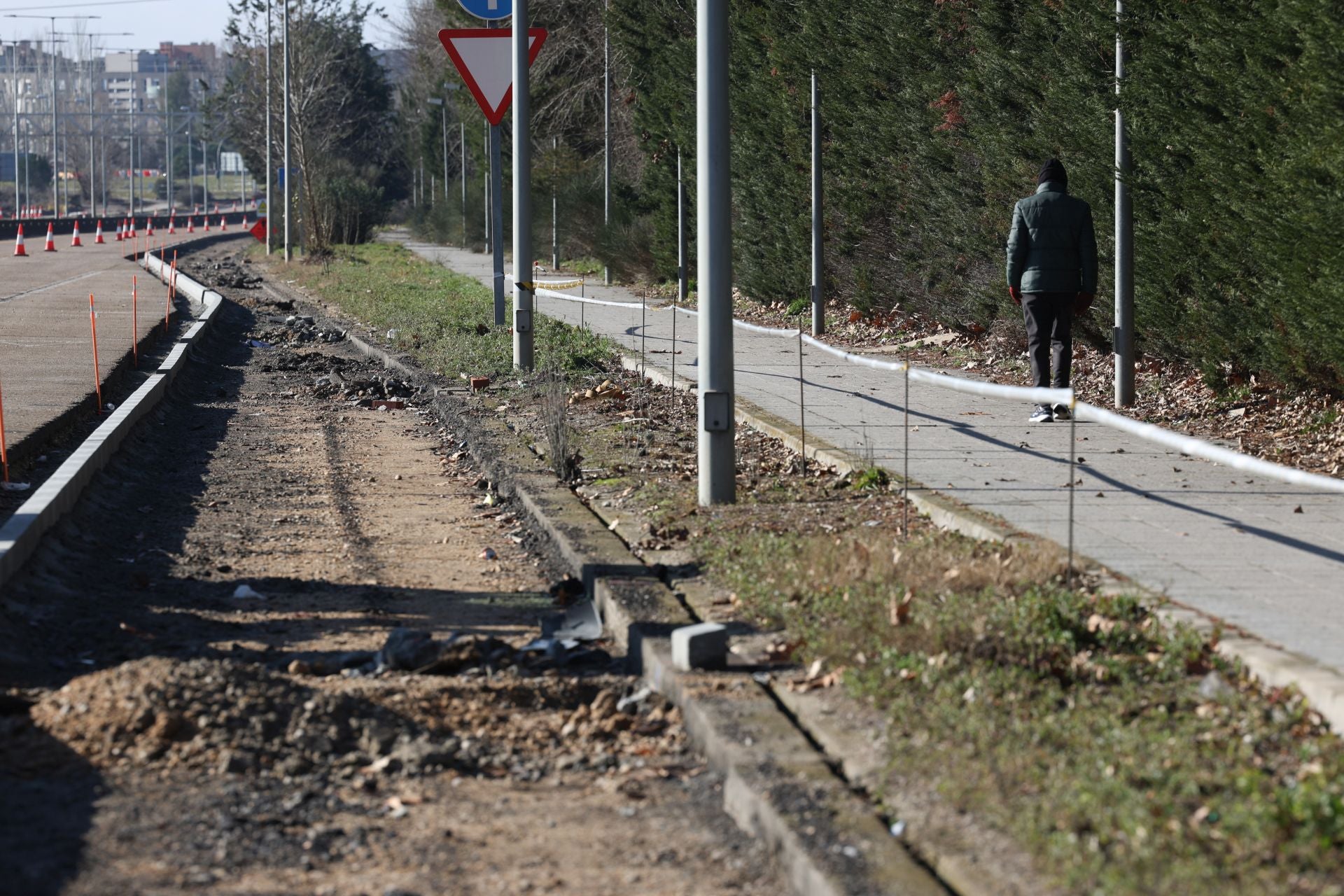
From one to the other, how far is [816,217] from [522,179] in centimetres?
467

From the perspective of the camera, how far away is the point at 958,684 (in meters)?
5.30

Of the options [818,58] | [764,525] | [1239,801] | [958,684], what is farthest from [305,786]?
[818,58]

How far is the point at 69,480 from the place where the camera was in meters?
9.87

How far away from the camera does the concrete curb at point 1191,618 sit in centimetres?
503

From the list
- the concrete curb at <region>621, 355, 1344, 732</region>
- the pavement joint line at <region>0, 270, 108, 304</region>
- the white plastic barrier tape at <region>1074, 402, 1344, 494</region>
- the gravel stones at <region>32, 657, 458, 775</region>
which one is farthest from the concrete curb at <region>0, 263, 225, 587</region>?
the pavement joint line at <region>0, 270, 108, 304</region>

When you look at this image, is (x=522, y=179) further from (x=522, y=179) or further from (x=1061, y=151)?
(x=1061, y=151)

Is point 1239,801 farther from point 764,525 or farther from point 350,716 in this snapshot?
point 764,525

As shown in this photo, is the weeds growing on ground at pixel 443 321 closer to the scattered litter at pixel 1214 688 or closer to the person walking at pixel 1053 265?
the person walking at pixel 1053 265

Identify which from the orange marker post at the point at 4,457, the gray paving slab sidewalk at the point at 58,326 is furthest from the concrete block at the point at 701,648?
the gray paving slab sidewalk at the point at 58,326

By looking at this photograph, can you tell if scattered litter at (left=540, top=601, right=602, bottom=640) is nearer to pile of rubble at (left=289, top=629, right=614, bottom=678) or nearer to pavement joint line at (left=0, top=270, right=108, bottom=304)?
pile of rubble at (left=289, top=629, right=614, bottom=678)

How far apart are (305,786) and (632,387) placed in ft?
34.4

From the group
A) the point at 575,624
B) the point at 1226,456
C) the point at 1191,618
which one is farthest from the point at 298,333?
the point at 1226,456

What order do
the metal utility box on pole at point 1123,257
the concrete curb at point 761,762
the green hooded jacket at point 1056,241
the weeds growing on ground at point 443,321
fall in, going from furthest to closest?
the weeds growing on ground at point 443,321
the metal utility box on pole at point 1123,257
the green hooded jacket at point 1056,241
the concrete curb at point 761,762

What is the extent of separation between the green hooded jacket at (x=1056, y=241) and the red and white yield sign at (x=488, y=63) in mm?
5678
